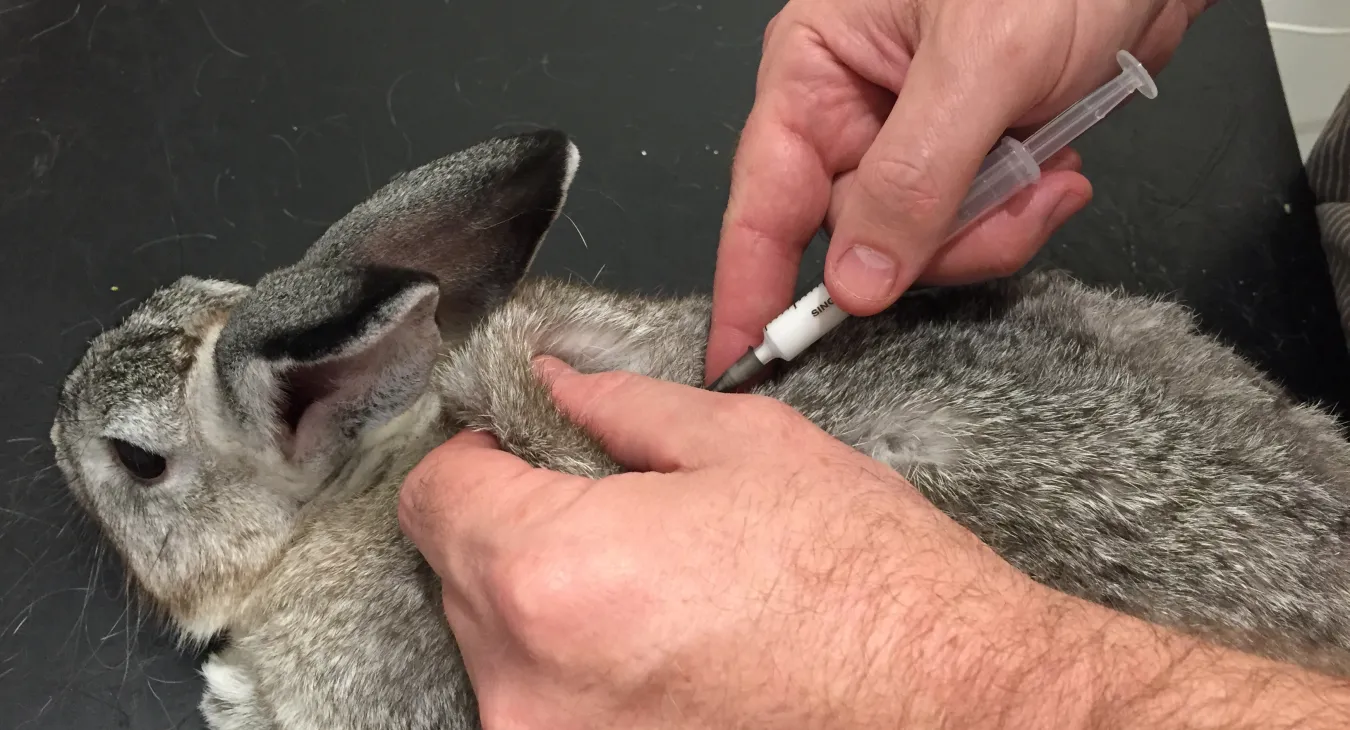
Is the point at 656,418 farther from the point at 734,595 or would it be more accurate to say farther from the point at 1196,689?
the point at 1196,689

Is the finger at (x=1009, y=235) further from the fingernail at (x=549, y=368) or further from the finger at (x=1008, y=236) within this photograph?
the fingernail at (x=549, y=368)

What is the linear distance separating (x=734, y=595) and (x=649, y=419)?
1.03 feet

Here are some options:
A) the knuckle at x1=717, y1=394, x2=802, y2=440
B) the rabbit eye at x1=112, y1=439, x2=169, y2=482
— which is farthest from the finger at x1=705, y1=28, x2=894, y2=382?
the rabbit eye at x1=112, y1=439, x2=169, y2=482

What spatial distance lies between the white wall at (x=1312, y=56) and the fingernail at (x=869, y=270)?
8.06 ft

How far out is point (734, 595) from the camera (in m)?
1.00

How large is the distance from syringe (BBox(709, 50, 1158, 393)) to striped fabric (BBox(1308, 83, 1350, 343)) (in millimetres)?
1035

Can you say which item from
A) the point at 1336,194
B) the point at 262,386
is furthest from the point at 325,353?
the point at 1336,194

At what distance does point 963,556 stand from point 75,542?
194 centimetres

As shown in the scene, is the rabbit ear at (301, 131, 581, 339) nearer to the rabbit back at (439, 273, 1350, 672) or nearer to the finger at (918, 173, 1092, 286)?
the rabbit back at (439, 273, 1350, 672)

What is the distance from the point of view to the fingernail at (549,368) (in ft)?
4.74

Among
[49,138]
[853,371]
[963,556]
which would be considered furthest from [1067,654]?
[49,138]

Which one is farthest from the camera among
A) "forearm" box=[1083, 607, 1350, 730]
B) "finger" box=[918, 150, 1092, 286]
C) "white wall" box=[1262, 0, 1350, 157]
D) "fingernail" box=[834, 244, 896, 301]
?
"white wall" box=[1262, 0, 1350, 157]

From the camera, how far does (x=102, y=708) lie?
1.91 meters

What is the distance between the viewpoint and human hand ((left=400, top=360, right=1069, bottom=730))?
991mm
